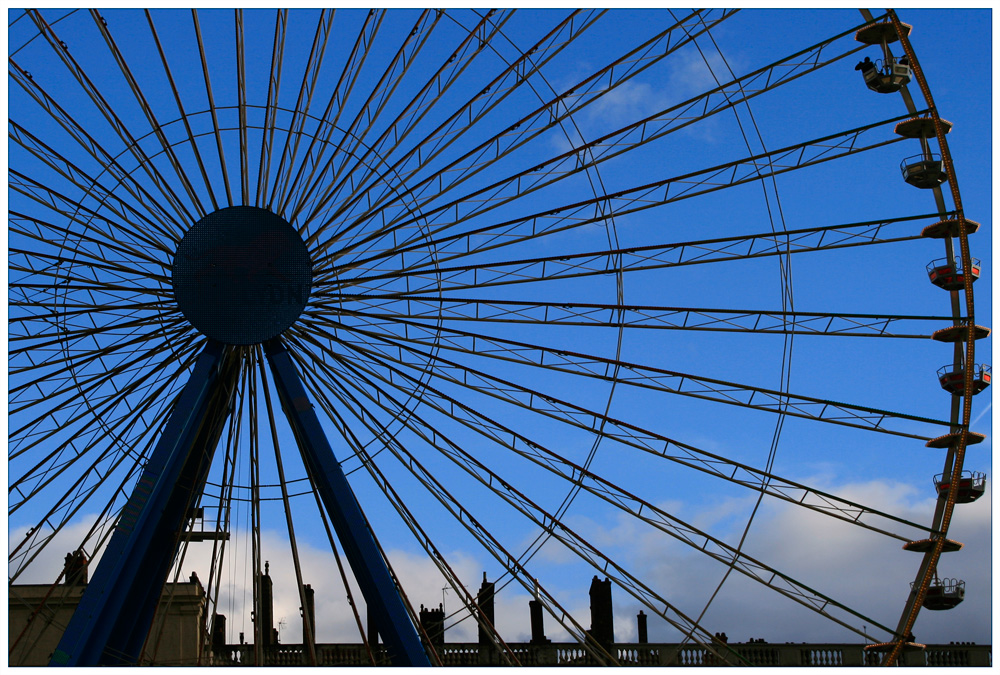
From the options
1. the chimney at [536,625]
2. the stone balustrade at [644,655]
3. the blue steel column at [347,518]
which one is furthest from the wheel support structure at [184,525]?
the chimney at [536,625]

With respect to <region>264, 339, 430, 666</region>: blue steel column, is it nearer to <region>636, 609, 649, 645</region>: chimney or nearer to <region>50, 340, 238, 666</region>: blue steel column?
<region>50, 340, 238, 666</region>: blue steel column

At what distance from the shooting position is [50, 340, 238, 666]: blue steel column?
20312 mm

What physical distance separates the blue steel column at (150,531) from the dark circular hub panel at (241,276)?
1.87 ft

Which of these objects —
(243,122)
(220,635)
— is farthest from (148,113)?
(220,635)

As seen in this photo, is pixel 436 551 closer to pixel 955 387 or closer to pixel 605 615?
pixel 955 387

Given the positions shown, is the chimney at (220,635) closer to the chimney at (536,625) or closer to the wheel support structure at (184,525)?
the chimney at (536,625)

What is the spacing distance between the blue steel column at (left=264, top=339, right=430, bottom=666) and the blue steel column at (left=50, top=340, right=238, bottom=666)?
4.35 feet

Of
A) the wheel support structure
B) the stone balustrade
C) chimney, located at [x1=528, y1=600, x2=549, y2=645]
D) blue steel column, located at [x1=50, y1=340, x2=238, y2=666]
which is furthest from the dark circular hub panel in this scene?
chimney, located at [x1=528, y1=600, x2=549, y2=645]

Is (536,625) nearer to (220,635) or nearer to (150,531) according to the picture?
(220,635)

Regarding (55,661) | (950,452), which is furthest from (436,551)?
(950,452)

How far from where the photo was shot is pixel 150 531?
21578 mm

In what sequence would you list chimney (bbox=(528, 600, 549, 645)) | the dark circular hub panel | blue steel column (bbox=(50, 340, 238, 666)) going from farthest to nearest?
chimney (bbox=(528, 600, 549, 645)), the dark circular hub panel, blue steel column (bbox=(50, 340, 238, 666))

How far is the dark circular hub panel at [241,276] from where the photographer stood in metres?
22.7

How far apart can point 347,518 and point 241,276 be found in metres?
4.67
